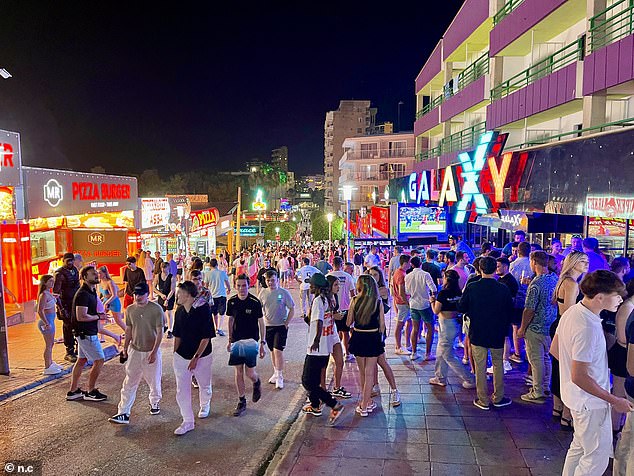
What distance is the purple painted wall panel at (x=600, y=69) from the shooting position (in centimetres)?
1073

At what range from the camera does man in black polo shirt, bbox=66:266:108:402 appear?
6965mm

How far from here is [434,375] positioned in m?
7.32

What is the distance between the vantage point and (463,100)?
71.8 ft

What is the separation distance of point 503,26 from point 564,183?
1034cm

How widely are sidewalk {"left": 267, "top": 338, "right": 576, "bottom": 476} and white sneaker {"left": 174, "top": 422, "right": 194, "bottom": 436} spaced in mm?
1212

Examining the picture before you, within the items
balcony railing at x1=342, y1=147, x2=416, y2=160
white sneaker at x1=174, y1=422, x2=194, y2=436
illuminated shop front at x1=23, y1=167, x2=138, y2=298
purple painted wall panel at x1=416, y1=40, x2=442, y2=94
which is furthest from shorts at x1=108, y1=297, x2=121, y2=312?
balcony railing at x1=342, y1=147, x2=416, y2=160

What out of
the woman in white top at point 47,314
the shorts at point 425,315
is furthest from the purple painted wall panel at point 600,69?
the woman in white top at point 47,314

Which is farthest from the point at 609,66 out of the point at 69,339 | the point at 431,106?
the point at 431,106

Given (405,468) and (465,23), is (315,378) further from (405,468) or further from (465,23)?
(465,23)

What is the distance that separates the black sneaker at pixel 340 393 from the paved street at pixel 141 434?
560 mm

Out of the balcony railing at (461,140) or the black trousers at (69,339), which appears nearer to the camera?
the black trousers at (69,339)

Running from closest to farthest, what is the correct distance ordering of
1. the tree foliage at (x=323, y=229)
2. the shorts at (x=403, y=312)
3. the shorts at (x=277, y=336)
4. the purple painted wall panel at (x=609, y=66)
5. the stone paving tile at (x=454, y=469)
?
the stone paving tile at (x=454, y=469) → the shorts at (x=277, y=336) → the shorts at (x=403, y=312) → the purple painted wall panel at (x=609, y=66) → the tree foliage at (x=323, y=229)

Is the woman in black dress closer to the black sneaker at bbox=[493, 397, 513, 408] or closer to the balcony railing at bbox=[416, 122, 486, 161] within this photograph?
the black sneaker at bbox=[493, 397, 513, 408]

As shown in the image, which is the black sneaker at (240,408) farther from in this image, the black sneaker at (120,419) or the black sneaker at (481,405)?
the black sneaker at (481,405)
